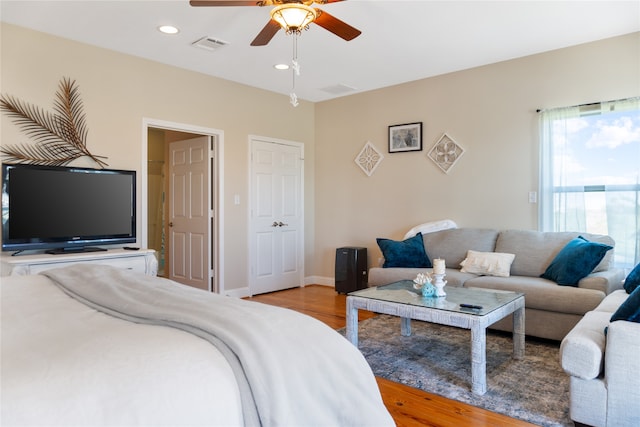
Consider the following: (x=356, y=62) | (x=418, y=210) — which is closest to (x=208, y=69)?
(x=356, y=62)

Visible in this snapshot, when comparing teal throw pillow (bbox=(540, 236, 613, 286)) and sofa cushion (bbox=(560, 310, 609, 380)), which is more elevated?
teal throw pillow (bbox=(540, 236, 613, 286))

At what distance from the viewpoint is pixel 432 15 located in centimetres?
339

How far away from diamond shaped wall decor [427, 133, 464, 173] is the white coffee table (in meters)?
2.05

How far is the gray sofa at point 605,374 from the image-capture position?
196 centimetres

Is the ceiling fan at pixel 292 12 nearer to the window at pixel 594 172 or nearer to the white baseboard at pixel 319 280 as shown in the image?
the window at pixel 594 172

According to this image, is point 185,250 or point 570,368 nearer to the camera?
point 570,368

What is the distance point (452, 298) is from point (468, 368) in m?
0.48

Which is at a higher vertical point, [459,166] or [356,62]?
[356,62]

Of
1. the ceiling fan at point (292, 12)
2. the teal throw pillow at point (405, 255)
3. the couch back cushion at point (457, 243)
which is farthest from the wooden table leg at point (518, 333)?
the ceiling fan at point (292, 12)

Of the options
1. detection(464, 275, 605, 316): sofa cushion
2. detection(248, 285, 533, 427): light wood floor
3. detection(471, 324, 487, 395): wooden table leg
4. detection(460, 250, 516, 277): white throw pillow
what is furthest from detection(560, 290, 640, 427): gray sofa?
detection(460, 250, 516, 277): white throw pillow

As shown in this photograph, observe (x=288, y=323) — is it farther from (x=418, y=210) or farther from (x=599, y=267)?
(x=418, y=210)

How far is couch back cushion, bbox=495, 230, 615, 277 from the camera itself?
390 centimetres

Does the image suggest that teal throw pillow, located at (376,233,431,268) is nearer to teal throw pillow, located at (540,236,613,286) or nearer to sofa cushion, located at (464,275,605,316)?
sofa cushion, located at (464,275,605,316)

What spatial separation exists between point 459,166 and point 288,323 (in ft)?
13.3
